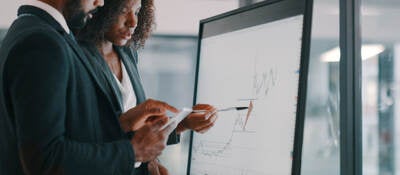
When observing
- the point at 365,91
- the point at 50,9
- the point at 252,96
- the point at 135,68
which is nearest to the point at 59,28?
the point at 50,9

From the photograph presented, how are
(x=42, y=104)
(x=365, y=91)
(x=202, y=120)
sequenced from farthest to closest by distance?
(x=365, y=91) → (x=202, y=120) → (x=42, y=104)

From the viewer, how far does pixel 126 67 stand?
1486 mm

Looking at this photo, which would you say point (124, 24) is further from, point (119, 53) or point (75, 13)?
point (75, 13)

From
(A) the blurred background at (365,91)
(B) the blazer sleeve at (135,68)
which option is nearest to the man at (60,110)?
(B) the blazer sleeve at (135,68)

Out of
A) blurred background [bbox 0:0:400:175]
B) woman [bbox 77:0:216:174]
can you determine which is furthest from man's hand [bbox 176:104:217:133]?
blurred background [bbox 0:0:400:175]

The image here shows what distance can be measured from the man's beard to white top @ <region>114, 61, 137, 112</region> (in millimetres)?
235

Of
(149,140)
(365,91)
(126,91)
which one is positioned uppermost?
(365,91)

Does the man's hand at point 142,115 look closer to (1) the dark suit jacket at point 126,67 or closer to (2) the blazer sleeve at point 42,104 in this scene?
(1) the dark suit jacket at point 126,67

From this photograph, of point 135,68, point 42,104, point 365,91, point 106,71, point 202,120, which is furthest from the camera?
point 365,91

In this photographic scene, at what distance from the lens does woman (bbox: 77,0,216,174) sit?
137 centimetres

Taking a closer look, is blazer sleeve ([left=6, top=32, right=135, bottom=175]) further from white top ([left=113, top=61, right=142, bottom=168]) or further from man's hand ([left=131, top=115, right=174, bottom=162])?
white top ([left=113, top=61, right=142, bottom=168])

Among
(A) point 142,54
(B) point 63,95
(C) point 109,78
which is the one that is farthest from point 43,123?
(A) point 142,54

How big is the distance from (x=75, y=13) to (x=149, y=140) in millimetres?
357

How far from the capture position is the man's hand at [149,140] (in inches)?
47.3
